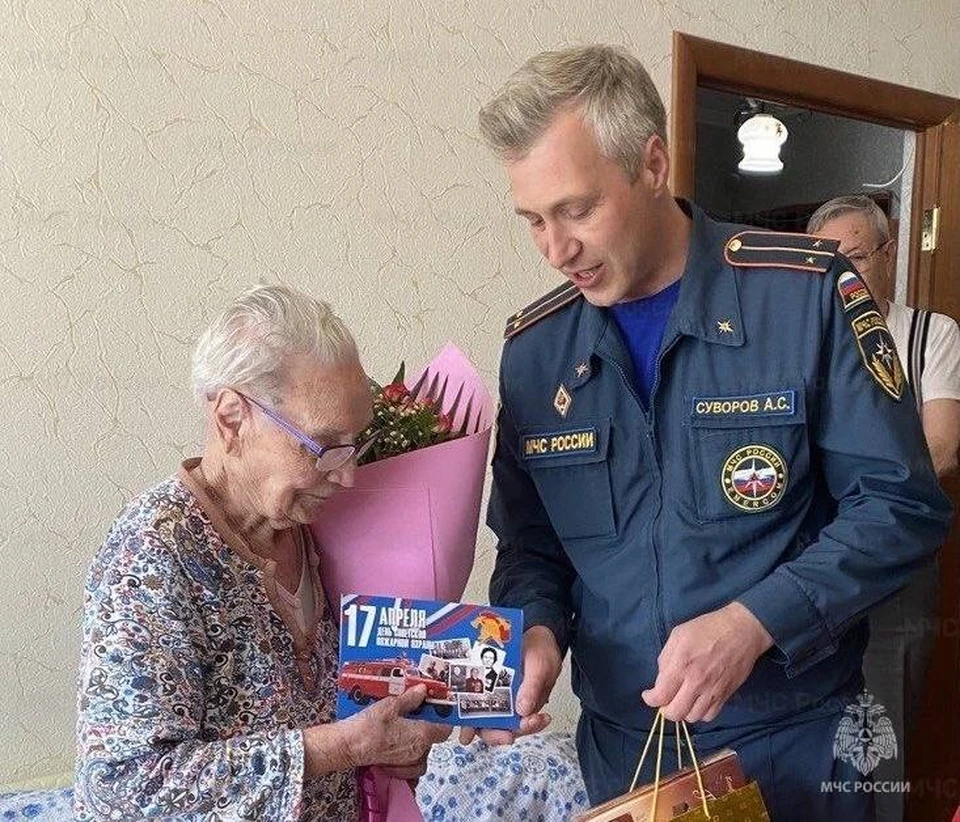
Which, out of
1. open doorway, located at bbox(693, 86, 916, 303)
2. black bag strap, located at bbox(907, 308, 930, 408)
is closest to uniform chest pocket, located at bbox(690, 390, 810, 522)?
black bag strap, located at bbox(907, 308, 930, 408)

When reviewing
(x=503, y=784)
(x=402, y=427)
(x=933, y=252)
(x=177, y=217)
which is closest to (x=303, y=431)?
(x=402, y=427)

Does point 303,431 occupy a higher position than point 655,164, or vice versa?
point 655,164

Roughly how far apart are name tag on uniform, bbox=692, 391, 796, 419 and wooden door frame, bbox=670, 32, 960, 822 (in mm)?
1790

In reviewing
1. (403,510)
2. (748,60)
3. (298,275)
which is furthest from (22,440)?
(748,60)

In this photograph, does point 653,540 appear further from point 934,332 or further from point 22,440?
point 934,332

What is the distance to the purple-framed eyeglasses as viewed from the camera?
1.26 meters

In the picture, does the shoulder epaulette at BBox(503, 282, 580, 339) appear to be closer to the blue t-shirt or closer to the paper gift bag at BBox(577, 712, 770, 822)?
the blue t-shirt

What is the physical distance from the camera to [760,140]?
324cm

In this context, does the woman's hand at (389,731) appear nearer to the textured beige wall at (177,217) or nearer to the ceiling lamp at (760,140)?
the textured beige wall at (177,217)

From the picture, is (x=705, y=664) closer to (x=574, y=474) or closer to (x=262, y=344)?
(x=574, y=474)

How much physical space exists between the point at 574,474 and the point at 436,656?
0.34m

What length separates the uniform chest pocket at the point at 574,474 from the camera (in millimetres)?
1399

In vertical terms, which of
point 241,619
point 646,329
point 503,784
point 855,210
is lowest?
point 503,784

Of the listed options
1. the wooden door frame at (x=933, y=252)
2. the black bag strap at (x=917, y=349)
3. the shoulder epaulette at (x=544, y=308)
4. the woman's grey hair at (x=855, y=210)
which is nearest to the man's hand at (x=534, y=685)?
the shoulder epaulette at (x=544, y=308)
